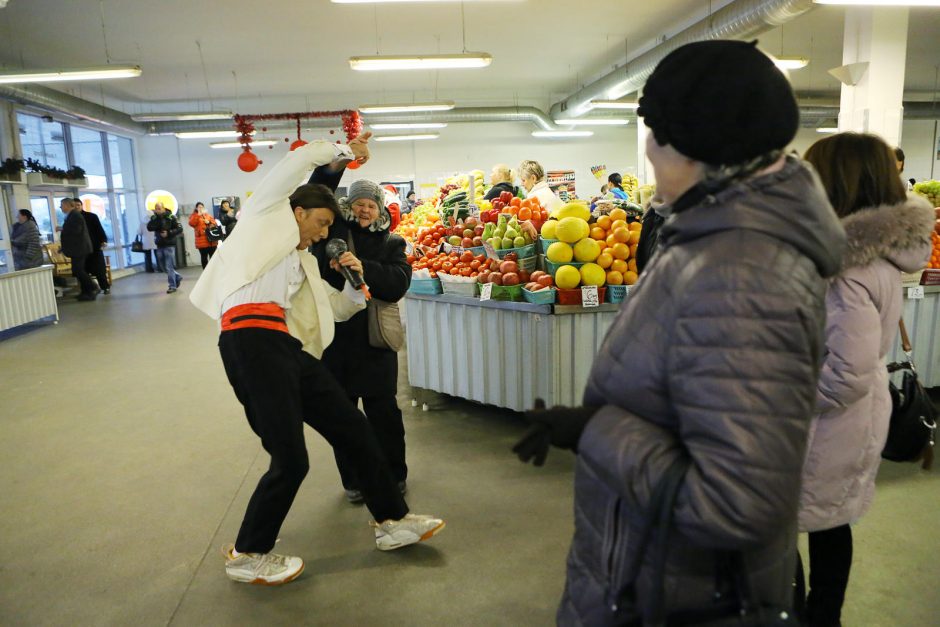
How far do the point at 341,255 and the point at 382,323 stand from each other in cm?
44

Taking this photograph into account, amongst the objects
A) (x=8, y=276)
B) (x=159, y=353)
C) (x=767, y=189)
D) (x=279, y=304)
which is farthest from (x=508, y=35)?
(x=767, y=189)

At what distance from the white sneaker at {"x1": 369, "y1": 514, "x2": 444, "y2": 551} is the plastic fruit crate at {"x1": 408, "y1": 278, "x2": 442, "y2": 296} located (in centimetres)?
186

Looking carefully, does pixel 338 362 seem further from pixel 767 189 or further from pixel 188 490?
pixel 767 189

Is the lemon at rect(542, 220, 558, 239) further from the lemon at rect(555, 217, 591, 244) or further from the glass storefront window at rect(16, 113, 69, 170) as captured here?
the glass storefront window at rect(16, 113, 69, 170)

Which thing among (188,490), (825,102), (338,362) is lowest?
(188,490)

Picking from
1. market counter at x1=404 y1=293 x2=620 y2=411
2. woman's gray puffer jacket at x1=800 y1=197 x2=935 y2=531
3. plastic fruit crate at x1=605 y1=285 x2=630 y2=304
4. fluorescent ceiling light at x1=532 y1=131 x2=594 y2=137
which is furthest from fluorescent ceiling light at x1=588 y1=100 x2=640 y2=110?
woman's gray puffer jacket at x1=800 y1=197 x2=935 y2=531

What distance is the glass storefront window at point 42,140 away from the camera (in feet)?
41.0

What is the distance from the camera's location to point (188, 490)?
10.8 feet

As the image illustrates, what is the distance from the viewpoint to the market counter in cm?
356

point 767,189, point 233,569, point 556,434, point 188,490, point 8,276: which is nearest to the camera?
point 767,189

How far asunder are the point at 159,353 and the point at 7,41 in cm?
621

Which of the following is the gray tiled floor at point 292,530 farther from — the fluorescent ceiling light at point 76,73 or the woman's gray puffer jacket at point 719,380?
the fluorescent ceiling light at point 76,73

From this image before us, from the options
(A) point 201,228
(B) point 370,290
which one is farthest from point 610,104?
(B) point 370,290

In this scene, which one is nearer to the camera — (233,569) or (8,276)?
(233,569)
